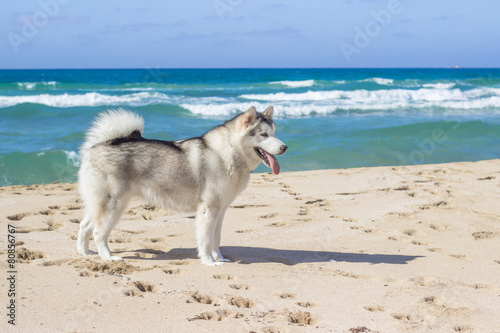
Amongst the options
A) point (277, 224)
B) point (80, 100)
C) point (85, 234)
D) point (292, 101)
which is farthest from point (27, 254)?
point (292, 101)

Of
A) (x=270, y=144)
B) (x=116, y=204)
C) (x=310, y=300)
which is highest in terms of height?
(x=270, y=144)

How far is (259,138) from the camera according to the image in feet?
14.3

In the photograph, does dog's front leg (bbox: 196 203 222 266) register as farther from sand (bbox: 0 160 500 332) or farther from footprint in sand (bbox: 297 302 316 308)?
footprint in sand (bbox: 297 302 316 308)

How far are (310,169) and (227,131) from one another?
5835 millimetres

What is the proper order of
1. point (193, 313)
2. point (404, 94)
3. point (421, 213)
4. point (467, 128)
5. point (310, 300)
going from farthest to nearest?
point (404, 94)
point (467, 128)
point (421, 213)
point (310, 300)
point (193, 313)

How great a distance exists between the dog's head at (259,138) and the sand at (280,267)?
41.3 inches

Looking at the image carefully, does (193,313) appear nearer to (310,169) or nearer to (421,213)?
(421,213)

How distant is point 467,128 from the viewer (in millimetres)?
14562

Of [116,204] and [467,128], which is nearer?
[116,204]

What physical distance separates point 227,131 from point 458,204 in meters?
3.92

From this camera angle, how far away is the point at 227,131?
14.9 ft

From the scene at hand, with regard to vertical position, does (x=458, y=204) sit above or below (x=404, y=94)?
below

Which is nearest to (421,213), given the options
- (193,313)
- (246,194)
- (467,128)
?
(246,194)

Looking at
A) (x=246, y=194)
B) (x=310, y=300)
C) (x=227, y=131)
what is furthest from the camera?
(x=246, y=194)
